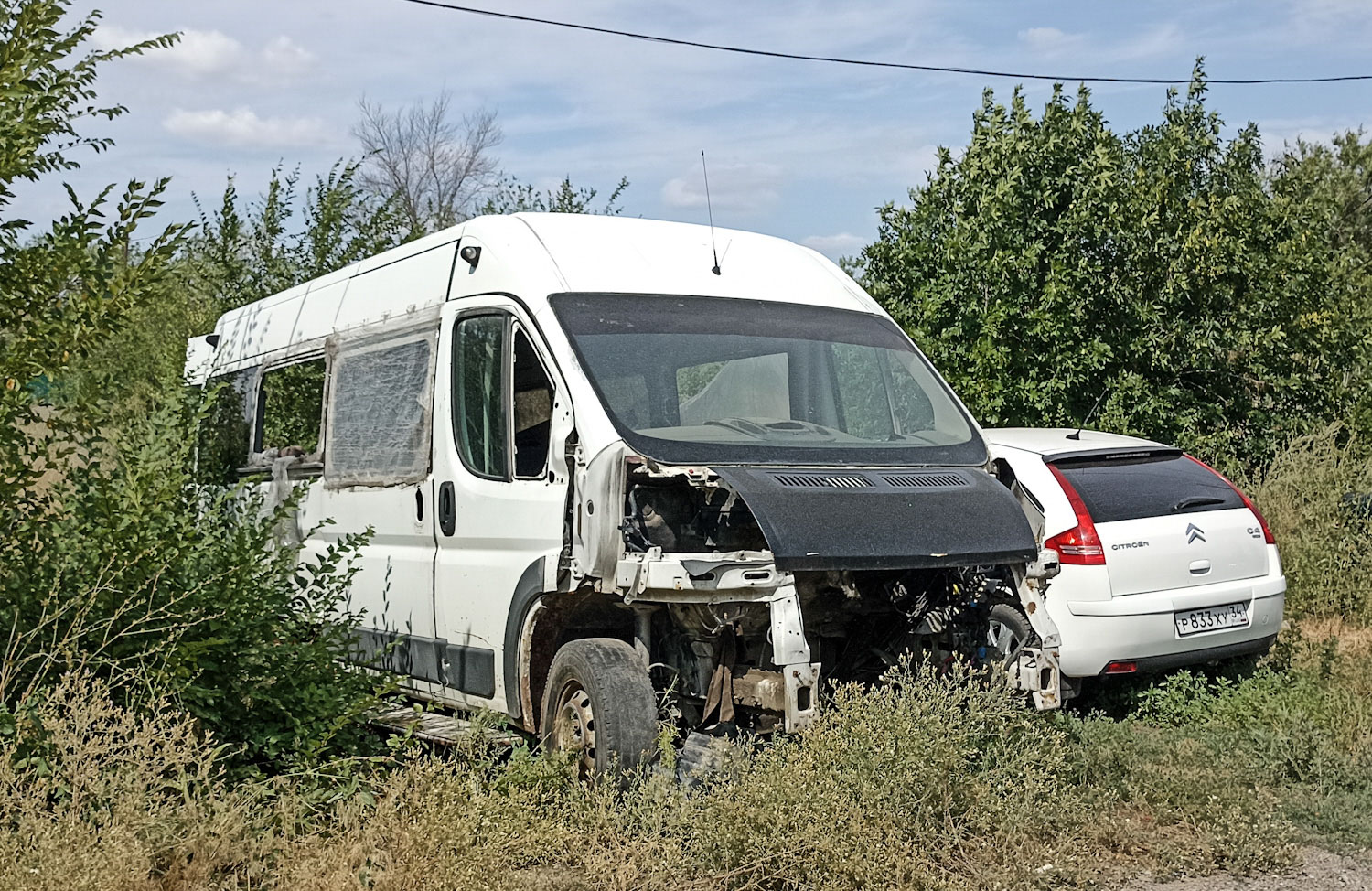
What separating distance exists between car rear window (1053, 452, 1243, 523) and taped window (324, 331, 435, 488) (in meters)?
3.66

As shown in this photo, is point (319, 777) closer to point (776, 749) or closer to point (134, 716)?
point (134, 716)

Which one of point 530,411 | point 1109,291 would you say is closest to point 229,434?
point 530,411

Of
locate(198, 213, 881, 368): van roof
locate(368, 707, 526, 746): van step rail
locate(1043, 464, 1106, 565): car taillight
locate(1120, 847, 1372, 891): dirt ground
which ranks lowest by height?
locate(1120, 847, 1372, 891): dirt ground

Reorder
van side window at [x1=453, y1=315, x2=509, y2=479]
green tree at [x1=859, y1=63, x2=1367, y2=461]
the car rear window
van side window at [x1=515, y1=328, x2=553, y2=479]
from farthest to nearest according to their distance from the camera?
green tree at [x1=859, y1=63, x2=1367, y2=461] → the car rear window → van side window at [x1=453, y1=315, x2=509, y2=479] → van side window at [x1=515, y1=328, x2=553, y2=479]

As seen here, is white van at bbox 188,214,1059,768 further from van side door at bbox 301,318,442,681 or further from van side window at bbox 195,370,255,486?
van side window at bbox 195,370,255,486

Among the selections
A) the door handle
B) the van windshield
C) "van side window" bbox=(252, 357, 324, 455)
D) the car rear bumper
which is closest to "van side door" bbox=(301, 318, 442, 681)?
the door handle

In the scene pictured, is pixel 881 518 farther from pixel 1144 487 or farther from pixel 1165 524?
pixel 1144 487

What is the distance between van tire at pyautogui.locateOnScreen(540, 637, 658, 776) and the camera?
5.52m

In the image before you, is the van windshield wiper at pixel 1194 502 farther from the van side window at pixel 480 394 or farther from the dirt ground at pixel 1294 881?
the van side window at pixel 480 394

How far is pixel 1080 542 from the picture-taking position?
24.7 feet

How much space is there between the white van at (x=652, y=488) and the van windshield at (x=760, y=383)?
14 millimetres

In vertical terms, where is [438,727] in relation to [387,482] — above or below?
below

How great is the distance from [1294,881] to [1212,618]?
98.3 inches

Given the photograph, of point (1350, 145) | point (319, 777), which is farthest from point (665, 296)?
point (1350, 145)
